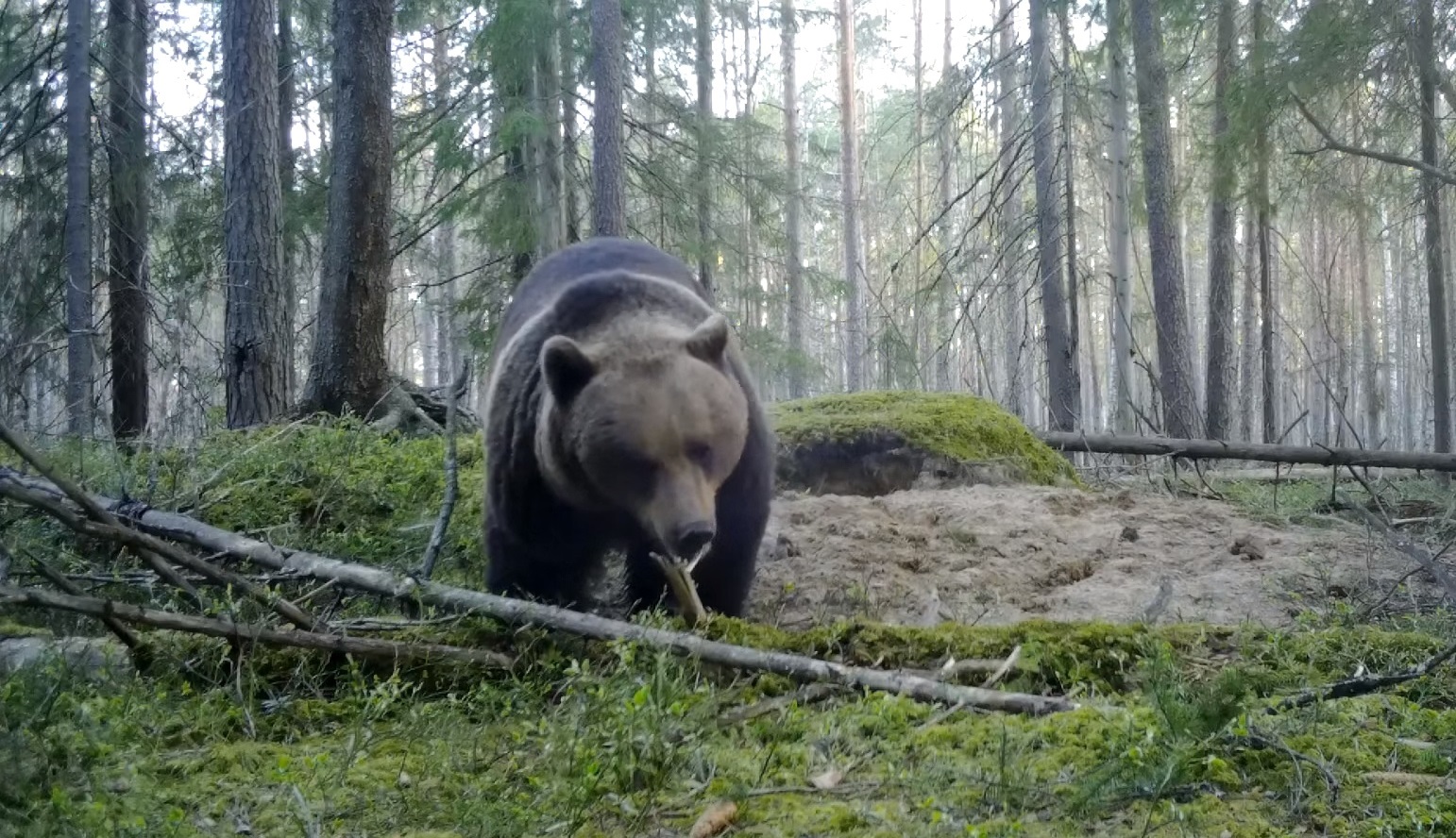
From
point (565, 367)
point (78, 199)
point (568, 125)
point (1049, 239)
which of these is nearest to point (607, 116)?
point (568, 125)

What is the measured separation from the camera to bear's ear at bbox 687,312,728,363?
14.6 ft

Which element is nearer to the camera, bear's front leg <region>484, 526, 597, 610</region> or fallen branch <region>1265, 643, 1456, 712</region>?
fallen branch <region>1265, 643, 1456, 712</region>

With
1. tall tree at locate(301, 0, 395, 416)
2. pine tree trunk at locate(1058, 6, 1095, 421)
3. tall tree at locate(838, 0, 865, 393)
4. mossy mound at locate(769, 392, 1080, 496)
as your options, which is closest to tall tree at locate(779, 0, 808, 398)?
tall tree at locate(838, 0, 865, 393)

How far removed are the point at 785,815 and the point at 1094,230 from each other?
4953cm

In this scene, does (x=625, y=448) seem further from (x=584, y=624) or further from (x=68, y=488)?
(x=68, y=488)

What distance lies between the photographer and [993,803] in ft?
7.71

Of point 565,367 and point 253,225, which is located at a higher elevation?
point 253,225

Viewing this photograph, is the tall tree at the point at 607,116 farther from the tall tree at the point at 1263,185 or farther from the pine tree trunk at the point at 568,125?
the tall tree at the point at 1263,185

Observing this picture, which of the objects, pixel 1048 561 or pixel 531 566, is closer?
pixel 531 566

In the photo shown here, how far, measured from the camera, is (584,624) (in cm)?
346

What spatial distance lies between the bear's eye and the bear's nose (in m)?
0.35

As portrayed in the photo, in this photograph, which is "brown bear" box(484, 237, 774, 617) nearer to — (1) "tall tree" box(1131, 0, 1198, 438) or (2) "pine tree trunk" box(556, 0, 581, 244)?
(1) "tall tree" box(1131, 0, 1198, 438)

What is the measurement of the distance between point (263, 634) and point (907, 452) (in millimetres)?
5571

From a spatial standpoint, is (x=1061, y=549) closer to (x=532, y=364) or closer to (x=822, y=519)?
(x=822, y=519)
